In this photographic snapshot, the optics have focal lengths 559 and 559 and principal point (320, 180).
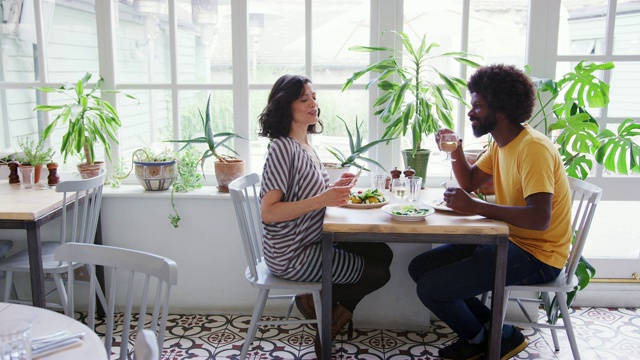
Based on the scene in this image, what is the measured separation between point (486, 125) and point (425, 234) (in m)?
0.58

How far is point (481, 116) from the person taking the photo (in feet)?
7.67

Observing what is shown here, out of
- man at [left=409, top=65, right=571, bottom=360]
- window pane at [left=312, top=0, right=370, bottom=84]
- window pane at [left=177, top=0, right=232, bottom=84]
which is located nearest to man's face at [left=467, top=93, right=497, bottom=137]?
man at [left=409, top=65, right=571, bottom=360]

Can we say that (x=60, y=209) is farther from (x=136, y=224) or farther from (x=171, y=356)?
(x=171, y=356)

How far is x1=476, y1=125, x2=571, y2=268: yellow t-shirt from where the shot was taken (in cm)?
212

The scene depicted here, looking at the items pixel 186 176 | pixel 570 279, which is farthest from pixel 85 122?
pixel 570 279

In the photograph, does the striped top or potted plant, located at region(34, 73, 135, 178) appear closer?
the striped top

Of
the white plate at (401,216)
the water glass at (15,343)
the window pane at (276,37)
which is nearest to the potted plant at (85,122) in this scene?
the window pane at (276,37)

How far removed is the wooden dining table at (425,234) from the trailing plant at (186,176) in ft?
3.67

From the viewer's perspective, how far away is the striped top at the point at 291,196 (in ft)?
7.41

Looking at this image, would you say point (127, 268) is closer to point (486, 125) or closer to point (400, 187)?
point (400, 187)

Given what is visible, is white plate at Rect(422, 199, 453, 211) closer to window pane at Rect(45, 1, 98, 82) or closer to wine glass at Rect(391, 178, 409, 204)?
wine glass at Rect(391, 178, 409, 204)

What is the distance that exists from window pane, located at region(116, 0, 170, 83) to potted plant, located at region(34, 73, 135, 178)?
0.58 feet

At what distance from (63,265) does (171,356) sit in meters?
0.65

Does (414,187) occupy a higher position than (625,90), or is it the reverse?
(625,90)
